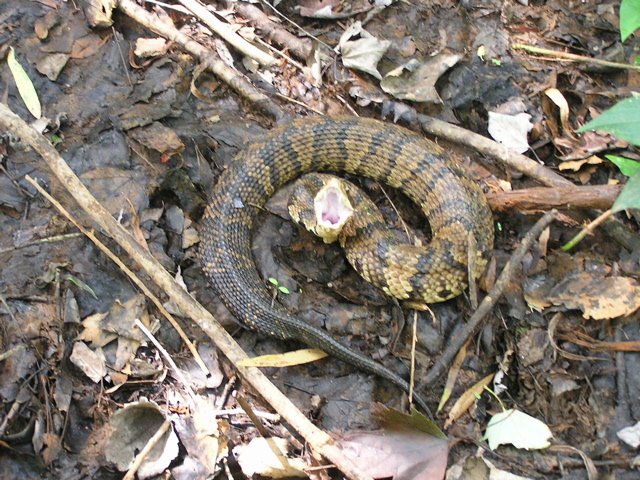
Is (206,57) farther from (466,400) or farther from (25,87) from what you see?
(466,400)

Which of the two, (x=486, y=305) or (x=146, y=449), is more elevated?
(x=486, y=305)

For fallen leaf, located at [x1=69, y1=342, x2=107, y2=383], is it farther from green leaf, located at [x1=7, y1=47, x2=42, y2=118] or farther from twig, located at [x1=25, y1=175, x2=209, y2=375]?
green leaf, located at [x1=7, y1=47, x2=42, y2=118]

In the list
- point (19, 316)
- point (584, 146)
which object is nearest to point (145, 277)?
point (19, 316)

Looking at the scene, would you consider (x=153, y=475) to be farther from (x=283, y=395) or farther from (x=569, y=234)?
(x=569, y=234)

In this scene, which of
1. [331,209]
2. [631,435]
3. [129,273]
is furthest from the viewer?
[331,209]

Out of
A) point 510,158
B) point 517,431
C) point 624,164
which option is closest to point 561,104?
point 510,158

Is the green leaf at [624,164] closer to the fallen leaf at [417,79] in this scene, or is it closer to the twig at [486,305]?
the twig at [486,305]

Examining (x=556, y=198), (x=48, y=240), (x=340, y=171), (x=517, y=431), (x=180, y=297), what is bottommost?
(x=517, y=431)
